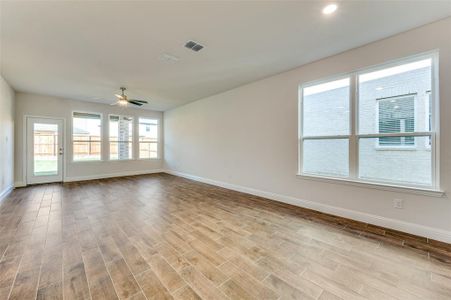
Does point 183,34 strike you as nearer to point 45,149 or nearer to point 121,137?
point 121,137

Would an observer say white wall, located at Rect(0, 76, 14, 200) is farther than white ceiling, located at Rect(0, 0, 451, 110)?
Yes

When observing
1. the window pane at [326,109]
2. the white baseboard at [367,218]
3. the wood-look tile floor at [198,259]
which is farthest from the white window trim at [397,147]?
the wood-look tile floor at [198,259]

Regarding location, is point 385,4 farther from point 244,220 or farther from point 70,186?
point 70,186

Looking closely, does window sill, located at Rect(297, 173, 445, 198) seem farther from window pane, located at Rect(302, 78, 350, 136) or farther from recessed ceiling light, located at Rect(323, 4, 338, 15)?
recessed ceiling light, located at Rect(323, 4, 338, 15)

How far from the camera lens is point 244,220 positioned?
10.2ft

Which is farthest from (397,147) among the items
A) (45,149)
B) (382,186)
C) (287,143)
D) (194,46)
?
(45,149)

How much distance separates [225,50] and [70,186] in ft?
19.5

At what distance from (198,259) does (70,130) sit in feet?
22.5

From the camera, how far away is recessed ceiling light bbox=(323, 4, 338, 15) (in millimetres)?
2160

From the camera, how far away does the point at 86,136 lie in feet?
22.0

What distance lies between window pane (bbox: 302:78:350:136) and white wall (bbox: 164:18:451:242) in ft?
0.69

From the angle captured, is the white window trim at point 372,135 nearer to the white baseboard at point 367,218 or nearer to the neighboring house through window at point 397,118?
the neighboring house through window at point 397,118

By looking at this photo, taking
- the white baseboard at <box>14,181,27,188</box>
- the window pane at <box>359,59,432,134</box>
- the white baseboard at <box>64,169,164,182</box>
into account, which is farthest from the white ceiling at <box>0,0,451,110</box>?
the white baseboard at <box>64,169,164,182</box>

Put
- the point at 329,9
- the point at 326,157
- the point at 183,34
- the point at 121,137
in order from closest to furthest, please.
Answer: the point at 329,9, the point at 183,34, the point at 326,157, the point at 121,137
